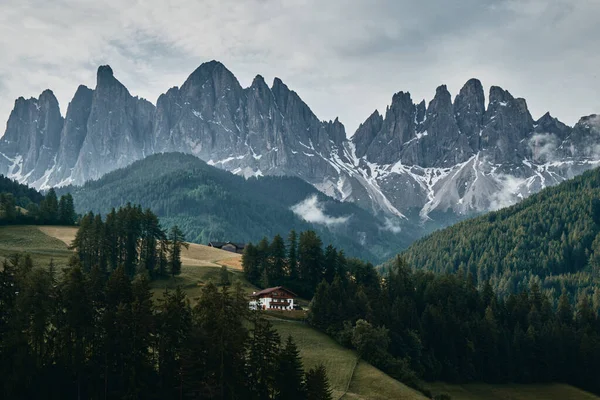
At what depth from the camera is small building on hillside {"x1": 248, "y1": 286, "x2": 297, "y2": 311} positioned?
380ft

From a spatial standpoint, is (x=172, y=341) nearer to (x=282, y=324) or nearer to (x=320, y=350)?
(x=320, y=350)

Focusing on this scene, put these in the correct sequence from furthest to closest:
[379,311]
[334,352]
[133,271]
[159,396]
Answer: [133,271]
[379,311]
[334,352]
[159,396]

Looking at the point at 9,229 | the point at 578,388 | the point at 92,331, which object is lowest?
the point at 578,388

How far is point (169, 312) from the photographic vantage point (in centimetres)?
7081

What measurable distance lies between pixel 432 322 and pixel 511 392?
1598 cm

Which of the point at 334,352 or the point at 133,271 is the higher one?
the point at 133,271

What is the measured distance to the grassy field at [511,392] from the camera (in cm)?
10225

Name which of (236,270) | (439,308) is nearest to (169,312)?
(439,308)

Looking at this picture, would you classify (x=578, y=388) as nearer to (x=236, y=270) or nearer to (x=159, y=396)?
(x=236, y=270)

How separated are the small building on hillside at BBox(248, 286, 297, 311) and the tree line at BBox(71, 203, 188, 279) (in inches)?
654

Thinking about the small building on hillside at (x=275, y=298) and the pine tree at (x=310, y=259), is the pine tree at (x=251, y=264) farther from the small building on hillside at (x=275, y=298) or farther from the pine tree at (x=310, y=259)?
the small building on hillside at (x=275, y=298)

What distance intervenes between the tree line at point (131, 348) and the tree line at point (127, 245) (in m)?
40.4

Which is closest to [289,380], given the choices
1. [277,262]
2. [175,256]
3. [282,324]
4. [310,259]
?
[282,324]

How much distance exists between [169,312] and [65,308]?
1008 centimetres
